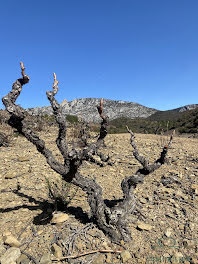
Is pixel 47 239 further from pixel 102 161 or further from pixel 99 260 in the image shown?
pixel 102 161

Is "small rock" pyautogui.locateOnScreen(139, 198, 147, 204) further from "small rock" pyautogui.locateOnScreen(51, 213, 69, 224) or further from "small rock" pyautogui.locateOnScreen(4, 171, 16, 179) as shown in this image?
"small rock" pyautogui.locateOnScreen(4, 171, 16, 179)

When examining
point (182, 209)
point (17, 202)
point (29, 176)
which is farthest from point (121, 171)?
point (17, 202)

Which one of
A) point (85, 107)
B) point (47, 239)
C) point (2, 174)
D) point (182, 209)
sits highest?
point (85, 107)

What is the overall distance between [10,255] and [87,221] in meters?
1.25

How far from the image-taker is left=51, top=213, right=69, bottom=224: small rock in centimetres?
312

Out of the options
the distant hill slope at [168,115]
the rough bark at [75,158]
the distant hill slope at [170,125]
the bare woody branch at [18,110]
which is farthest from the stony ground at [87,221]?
the distant hill slope at [168,115]

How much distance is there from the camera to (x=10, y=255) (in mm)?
2490

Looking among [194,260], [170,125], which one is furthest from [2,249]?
[170,125]

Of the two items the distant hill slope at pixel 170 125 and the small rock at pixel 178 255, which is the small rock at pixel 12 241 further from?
the distant hill slope at pixel 170 125

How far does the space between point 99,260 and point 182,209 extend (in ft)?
7.18

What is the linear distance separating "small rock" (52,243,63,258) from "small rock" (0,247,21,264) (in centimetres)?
47

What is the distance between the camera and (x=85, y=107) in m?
66.1

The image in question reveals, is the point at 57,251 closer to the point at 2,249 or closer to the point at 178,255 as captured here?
the point at 2,249

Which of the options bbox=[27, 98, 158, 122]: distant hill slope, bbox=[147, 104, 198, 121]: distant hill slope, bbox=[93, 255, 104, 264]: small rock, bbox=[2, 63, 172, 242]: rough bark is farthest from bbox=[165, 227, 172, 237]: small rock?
bbox=[27, 98, 158, 122]: distant hill slope
